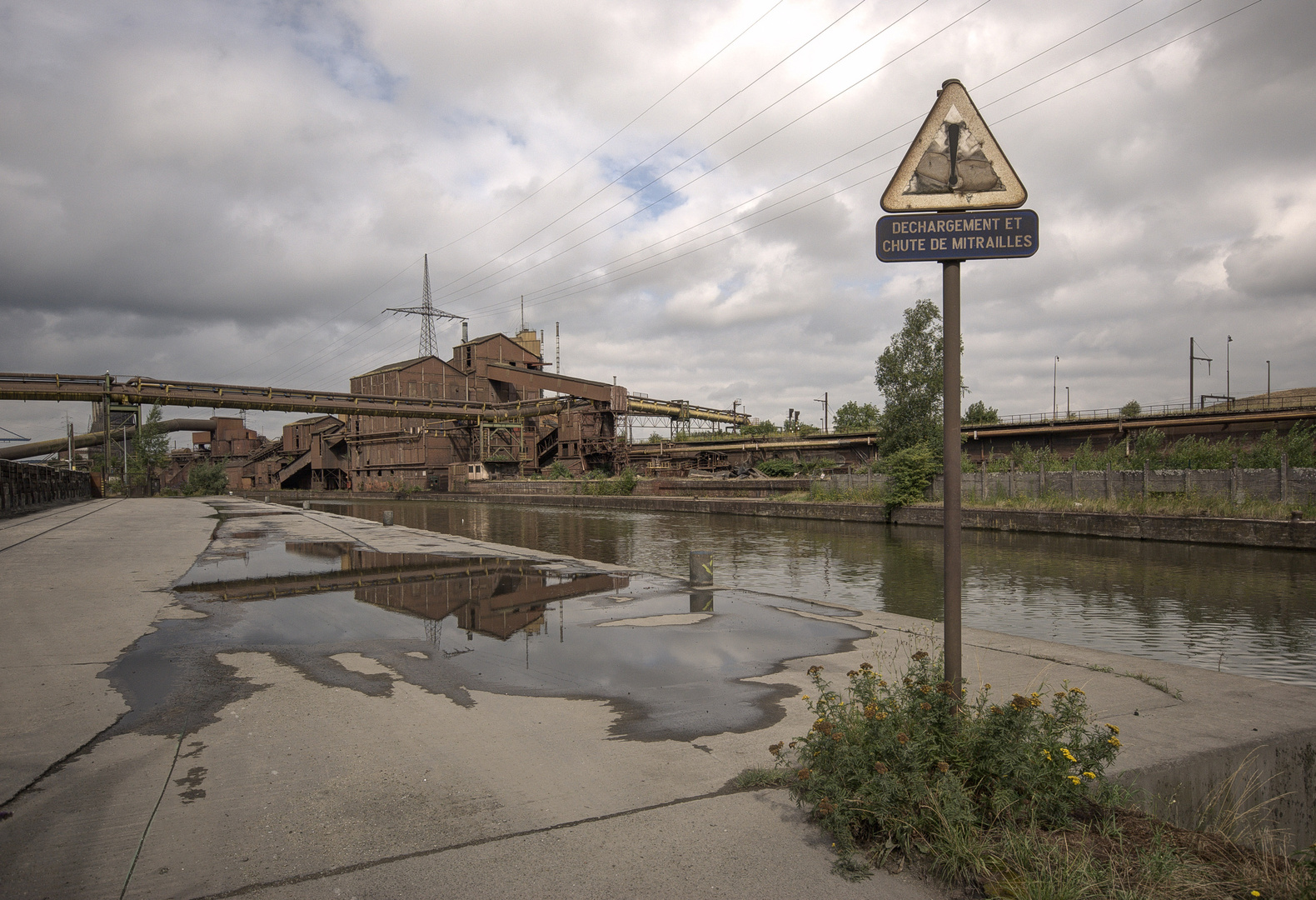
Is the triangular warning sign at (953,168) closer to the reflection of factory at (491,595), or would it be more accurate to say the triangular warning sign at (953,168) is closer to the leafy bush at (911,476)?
the reflection of factory at (491,595)

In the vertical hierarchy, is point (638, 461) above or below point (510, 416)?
below

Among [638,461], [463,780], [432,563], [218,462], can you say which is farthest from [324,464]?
[463,780]

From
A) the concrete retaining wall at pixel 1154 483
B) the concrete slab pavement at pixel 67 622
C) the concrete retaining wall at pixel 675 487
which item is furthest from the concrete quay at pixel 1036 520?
the concrete slab pavement at pixel 67 622

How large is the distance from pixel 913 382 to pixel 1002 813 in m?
34.6

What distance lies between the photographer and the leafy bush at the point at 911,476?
28594 mm

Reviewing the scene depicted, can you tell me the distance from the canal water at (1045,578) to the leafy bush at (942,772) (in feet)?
21.0

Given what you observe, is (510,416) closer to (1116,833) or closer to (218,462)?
(218,462)

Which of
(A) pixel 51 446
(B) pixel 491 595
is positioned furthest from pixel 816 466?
(A) pixel 51 446

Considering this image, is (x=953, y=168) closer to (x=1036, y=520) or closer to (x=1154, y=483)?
(x=1036, y=520)

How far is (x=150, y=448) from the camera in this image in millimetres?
53062

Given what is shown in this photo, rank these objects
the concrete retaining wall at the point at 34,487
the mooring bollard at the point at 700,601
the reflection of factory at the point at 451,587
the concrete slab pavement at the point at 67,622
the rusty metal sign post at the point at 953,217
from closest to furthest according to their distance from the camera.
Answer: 1. the rusty metal sign post at the point at 953,217
2. the concrete slab pavement at the point at 67,622
3. the reflection of factory at the point at 451,587
4. the mooring bollard at the point at 700,601
5. the concrete retaining wall at the point at 34,487

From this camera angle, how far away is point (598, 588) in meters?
10.8

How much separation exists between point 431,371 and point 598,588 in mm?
55661

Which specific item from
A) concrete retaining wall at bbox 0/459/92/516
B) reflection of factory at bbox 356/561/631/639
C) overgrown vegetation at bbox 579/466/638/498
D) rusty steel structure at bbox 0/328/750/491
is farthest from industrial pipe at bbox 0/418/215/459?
reflection of factory at bbox 356/561/631/639
